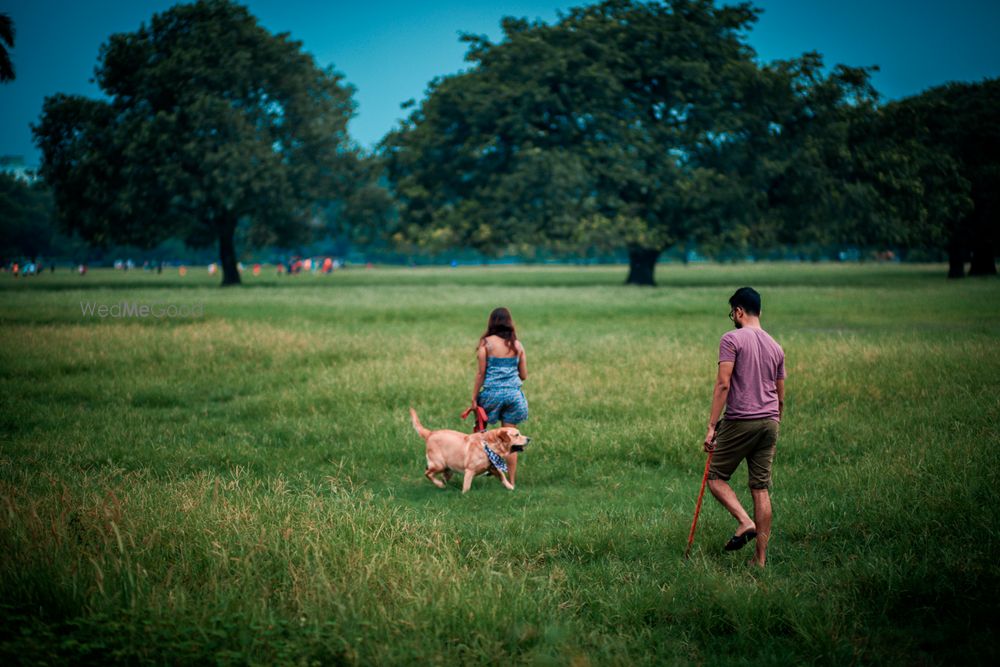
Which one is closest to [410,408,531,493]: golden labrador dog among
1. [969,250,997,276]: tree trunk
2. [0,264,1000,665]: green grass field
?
[0,264,1000,665]: green grass field

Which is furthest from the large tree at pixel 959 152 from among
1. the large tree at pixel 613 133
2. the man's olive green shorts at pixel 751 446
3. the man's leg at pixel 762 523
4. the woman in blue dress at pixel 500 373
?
the man's leg at pixel 762 523

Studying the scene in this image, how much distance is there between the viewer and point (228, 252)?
49969 mm

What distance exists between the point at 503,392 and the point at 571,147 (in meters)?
34.2

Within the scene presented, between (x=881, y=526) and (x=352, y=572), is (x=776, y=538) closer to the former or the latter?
(x=881, y=526)

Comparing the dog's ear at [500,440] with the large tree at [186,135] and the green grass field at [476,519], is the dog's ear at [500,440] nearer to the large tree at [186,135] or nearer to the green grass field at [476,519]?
the green grass field at [476,519]

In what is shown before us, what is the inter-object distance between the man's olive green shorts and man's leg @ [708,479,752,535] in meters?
0.12

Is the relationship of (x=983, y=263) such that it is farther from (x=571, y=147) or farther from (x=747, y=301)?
(x=747, y=301)

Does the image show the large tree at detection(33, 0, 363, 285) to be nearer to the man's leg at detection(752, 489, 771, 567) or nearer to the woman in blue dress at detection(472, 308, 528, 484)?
the woman in blue dress at detection(472, 308, 528, 484)

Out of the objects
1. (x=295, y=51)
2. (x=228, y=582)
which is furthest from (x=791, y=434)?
(x=295, y=51)

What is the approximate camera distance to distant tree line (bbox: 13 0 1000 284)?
3994 centimetres

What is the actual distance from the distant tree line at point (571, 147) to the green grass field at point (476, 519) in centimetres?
2563

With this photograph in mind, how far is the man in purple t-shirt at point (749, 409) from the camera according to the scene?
230 inches

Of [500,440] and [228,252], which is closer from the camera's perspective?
[500,440]

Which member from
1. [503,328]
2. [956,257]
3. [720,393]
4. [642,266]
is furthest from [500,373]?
[956,257]
